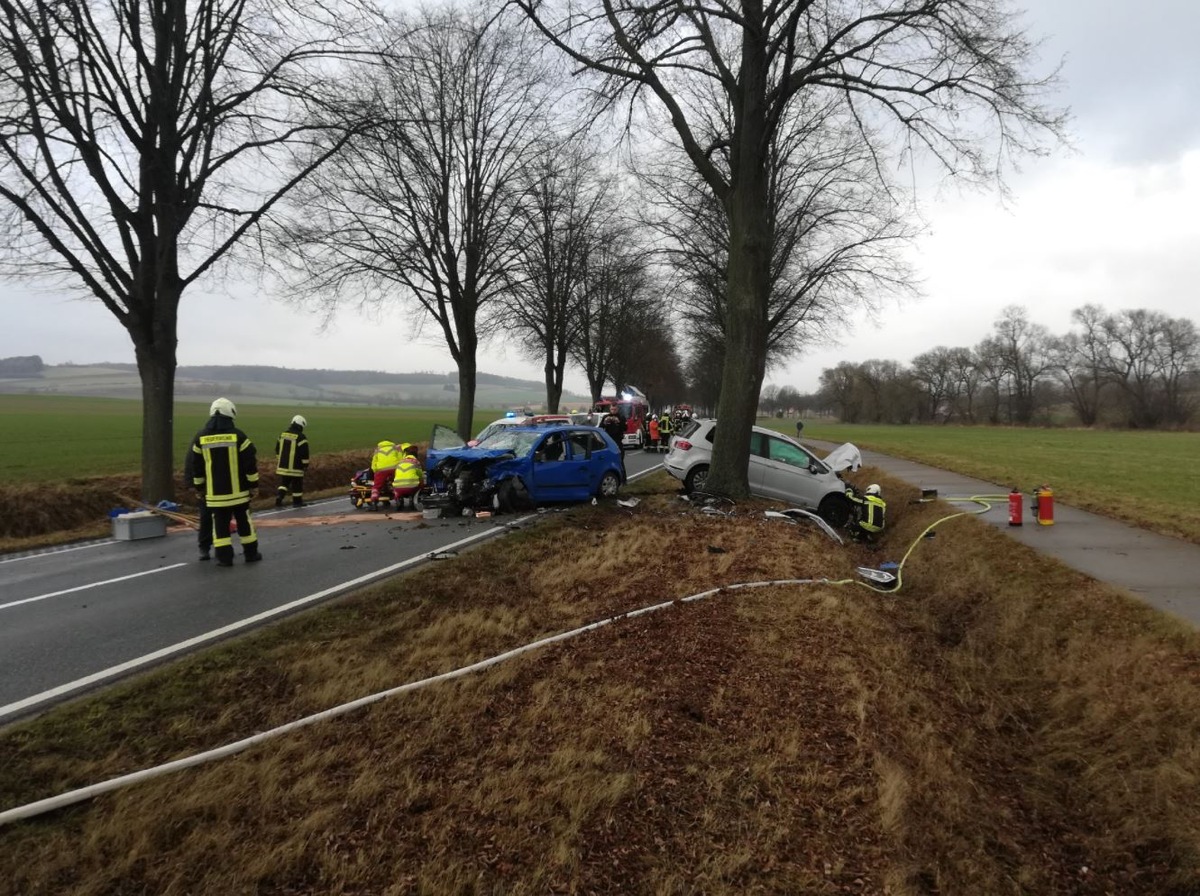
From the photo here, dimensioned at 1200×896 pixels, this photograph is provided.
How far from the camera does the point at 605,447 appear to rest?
44.6ft

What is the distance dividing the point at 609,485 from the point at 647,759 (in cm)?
1023

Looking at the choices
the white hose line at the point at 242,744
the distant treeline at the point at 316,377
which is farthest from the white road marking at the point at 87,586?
the distant treeline at the point at 316,377

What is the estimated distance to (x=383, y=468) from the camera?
1276 centimetres

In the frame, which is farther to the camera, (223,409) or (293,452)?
(293,452)

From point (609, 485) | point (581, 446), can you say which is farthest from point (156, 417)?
point (609, 485)

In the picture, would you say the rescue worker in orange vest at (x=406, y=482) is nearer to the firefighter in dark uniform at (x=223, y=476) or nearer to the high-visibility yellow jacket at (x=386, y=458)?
the high-visibility yellow jacket at (x=386, y=458)

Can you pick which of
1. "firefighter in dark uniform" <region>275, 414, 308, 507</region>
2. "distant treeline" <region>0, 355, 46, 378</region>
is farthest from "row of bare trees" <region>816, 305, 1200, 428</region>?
"distant treeline" <region>0, 355, 46, 378</region>

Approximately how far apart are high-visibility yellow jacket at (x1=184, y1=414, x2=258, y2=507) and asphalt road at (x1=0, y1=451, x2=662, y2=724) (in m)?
0.84

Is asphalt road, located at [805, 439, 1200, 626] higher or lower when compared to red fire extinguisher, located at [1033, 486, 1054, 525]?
lower

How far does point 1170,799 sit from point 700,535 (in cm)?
568

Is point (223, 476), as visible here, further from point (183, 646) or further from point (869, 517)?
point (869, 517)

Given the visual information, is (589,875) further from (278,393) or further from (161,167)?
(278,393)

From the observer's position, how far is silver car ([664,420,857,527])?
12703mm

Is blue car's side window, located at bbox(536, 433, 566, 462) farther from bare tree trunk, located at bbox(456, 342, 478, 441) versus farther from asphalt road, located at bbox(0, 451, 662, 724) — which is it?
bare tree trunk, located at bbox(456, 342, 478, 441)
